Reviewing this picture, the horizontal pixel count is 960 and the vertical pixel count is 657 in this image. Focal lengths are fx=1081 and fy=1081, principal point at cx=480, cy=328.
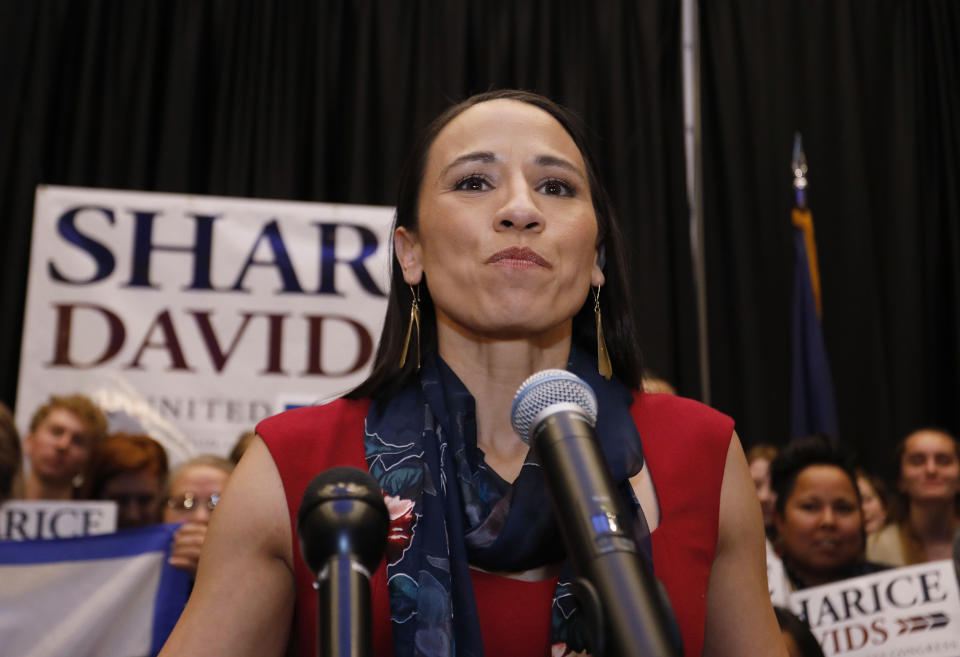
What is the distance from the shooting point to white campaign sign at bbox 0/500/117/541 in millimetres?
3223

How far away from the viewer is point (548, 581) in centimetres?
146

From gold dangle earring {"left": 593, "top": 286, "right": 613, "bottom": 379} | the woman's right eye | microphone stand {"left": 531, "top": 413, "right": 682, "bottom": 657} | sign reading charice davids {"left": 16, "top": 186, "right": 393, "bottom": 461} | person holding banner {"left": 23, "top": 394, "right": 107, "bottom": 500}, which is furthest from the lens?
sign reading charice davids {"left": 16, "top": 186, "right": 393, "bottom": 461}

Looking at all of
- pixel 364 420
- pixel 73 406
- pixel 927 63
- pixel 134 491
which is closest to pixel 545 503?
pixel 364 420

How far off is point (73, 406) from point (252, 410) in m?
0.63

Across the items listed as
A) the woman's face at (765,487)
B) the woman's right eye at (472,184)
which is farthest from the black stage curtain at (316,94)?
the woman's right eye at (472,184)

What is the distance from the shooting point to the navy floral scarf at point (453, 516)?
1372 mm

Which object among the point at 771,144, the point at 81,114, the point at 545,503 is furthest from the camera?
the point at 771,144

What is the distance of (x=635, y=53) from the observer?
21.0ft

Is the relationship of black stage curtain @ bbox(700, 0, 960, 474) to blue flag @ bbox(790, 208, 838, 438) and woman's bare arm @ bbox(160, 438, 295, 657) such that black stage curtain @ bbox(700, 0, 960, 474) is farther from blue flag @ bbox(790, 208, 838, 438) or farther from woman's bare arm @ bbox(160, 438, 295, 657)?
woman's bare arm @ bbox(160, 438, 295, 657)

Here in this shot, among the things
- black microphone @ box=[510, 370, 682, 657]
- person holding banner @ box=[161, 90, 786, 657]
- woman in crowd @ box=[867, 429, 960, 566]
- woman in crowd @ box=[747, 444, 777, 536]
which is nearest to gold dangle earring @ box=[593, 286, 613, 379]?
person holding banner @ box=[161, 90, 786, 657]

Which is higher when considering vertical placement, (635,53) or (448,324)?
(635,53)

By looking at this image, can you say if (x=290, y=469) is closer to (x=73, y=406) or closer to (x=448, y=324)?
(x=448, y=324)

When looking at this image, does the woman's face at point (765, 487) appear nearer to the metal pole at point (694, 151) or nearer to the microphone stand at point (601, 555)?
the metal pole at point (694, 151)

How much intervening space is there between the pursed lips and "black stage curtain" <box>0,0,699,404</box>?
444 cm
